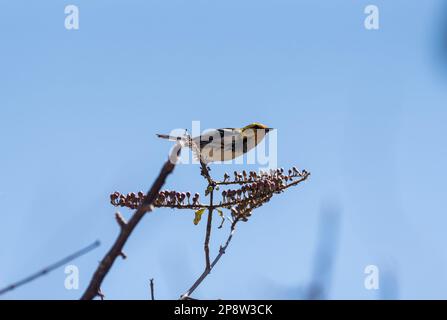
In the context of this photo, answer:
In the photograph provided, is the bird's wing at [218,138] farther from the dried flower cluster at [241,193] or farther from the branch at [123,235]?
the branch at [123,235]

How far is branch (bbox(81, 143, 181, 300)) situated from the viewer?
1.65 metres

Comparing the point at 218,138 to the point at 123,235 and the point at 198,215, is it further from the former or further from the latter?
the point at 123,235

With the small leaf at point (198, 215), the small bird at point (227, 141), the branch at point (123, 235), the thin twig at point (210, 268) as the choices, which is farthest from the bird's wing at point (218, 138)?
the branch at point (123, 235)

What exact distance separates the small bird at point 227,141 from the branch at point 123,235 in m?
5.08

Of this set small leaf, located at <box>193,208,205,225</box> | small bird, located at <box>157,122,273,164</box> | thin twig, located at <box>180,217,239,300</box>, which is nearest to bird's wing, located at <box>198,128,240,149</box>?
small bird, located at <box>157,122,273,164</box>

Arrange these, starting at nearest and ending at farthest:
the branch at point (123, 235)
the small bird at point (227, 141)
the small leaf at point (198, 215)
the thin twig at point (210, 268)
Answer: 1. the branch at point (123, 235)
2. the thin twig at point (210, 268)
3. the small leaf at point (198, 215)
4. the small bird at point (227, 141)

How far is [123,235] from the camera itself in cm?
167

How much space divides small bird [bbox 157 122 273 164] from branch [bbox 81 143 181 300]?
5.08 metres

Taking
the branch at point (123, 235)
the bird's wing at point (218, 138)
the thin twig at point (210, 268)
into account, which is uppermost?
the bird's wing at point (218, 138)

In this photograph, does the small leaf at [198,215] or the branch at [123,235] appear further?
the small leaf at [198,215]

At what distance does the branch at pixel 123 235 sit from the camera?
165cm

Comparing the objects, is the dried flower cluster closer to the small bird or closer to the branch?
the small bird
